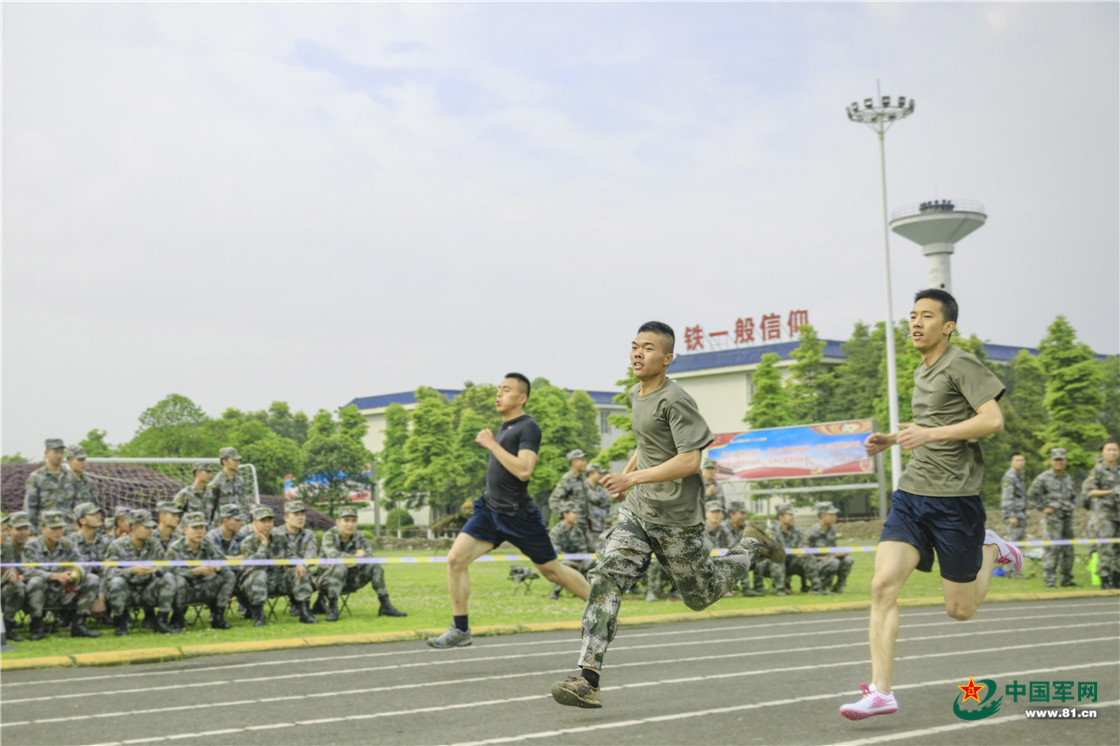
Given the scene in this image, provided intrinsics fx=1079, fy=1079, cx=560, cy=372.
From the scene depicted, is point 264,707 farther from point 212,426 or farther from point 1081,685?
point 212,426

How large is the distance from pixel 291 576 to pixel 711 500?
7.84 meters

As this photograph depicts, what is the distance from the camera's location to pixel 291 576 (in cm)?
1527

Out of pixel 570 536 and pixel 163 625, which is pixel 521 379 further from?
pixel 570 536

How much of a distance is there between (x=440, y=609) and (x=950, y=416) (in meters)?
12.1

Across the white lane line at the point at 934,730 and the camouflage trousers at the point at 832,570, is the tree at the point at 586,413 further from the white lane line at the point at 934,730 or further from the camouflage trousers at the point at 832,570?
the white lane line at the point at 934,730

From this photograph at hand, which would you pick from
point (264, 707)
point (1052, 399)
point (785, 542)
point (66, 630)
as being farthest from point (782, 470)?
point (264, 707)

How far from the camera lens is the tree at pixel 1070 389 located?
44.3m

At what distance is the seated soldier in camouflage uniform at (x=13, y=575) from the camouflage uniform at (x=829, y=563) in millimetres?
13065

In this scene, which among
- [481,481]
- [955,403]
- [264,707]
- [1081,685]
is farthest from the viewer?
[481,481]

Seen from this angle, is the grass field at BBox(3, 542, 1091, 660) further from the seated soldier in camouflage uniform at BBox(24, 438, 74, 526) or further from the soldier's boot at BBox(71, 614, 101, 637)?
the seated soldier in camouflage uniform at BBox(24, 438, 74, 526)

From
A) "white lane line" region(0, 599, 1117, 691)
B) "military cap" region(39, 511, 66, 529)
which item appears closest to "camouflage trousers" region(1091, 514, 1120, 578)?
"white lane line" region(0, 599, 1117, 691)

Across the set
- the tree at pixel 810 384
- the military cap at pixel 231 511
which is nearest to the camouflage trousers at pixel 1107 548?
the military cap at pixel 231 511

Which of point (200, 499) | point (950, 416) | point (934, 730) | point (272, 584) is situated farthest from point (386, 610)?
point (950, 416)

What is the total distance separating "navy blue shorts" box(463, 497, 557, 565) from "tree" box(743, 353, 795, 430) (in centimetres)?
4722
